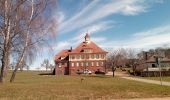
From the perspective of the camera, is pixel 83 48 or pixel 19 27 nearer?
pixel 19 27

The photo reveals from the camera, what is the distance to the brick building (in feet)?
297

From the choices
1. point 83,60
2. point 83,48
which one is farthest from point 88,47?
point 83,60

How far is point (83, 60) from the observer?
91.2 m

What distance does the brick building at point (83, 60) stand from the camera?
297 feet

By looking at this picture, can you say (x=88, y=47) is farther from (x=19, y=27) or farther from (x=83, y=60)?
(x=19, y=27)

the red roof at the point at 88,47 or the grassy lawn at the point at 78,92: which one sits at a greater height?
the red roof at the point at 88,47

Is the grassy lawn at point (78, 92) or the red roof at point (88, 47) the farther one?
the red roof at point (88, 47)

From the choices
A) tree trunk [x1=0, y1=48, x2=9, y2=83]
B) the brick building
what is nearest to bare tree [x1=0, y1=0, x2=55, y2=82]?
tree trunk [x1=0, y1=48, x2=9, y2=83]

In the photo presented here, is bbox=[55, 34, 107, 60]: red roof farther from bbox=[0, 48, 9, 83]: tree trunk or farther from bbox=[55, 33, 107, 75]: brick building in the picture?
bbox=[0, 48, 9, 83]: tree trunk

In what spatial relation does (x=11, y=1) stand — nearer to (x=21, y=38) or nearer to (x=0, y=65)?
(x=21, y=38)

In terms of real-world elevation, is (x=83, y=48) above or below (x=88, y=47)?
below

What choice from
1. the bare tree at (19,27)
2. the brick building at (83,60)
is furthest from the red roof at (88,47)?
the bare tree at (19,27)

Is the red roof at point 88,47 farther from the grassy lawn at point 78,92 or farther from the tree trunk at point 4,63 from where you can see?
the grassy lawn at point 78,92

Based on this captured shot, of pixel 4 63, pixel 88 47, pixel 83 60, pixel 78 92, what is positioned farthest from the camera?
pixel 88 47
